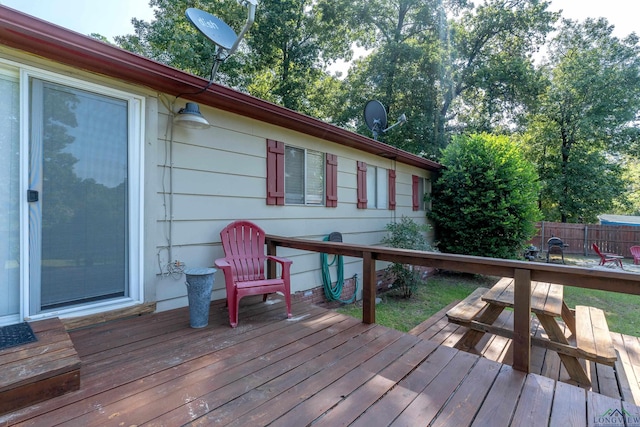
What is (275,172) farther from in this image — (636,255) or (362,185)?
(636,255)

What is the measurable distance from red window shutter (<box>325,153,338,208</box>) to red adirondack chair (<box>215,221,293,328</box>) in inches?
69.3

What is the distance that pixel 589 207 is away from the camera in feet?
44.9

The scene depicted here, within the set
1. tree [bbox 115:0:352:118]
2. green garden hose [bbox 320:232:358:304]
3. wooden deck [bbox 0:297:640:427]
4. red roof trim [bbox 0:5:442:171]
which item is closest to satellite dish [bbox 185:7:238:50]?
red roof trim [bbox 0:5:442:171]

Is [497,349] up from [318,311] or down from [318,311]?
down

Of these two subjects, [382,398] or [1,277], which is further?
[1,277]

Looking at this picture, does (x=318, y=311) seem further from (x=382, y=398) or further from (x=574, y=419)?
(x=574, y=419)

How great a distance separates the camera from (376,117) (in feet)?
20.8

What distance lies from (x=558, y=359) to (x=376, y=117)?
195 inches

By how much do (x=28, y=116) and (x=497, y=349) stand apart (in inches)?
177

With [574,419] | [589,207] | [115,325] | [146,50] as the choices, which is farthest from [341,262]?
[589,207]

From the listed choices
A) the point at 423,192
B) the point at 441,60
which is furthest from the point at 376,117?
the point at 441,60

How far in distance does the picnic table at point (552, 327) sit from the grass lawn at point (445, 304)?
128 centimetres

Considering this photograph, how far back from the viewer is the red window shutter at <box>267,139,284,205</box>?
3834 mm

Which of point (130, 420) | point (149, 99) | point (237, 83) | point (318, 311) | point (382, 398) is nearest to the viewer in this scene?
point (130, 420)
